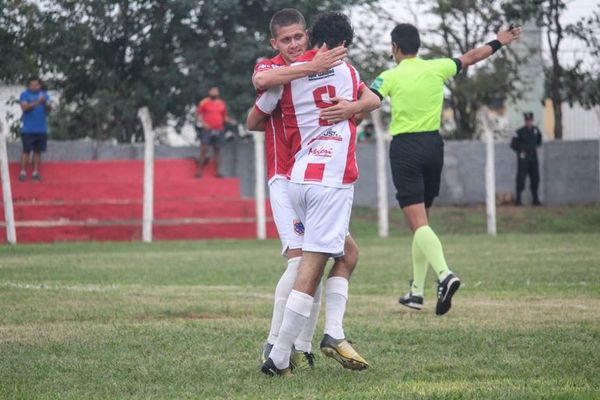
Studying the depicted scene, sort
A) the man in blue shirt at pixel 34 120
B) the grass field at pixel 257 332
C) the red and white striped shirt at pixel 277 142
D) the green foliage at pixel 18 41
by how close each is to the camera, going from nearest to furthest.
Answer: the grass field at pixel 257 332
the red and white striped shirt at pixel 277 142
the green foliage at pixel 18 41
the man in blue shirt at pixel 34 120

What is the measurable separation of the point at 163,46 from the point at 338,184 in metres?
23.5

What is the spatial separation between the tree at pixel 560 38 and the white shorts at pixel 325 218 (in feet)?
67.4

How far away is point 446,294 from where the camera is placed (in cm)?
966

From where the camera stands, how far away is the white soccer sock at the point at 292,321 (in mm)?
6973

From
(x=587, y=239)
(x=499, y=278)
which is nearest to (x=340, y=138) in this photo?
(x=499, y=278)

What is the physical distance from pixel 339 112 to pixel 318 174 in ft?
1.10

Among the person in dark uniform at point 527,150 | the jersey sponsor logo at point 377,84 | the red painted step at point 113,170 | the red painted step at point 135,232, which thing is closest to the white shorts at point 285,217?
the jersey sponsor logo at point 377,84

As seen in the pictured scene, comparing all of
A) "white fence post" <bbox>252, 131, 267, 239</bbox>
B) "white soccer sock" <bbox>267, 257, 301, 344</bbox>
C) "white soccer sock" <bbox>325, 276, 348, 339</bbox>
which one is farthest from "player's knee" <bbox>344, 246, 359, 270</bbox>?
"white fence post" <bbox>252, 131, 267, 239</bbox>

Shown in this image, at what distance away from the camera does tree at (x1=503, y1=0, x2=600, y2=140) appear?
27594 mm

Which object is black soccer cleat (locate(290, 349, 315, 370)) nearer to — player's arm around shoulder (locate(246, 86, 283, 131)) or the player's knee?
the player's knee

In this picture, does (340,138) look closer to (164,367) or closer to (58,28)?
(164,367)

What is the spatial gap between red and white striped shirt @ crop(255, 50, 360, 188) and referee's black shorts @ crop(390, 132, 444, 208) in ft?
11.1

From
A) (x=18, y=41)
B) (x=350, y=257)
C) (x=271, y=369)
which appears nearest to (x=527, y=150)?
(x=18, y=41)

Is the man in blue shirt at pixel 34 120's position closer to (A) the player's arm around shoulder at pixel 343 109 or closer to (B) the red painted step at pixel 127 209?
(B) the red painted step at pixel 127 209
